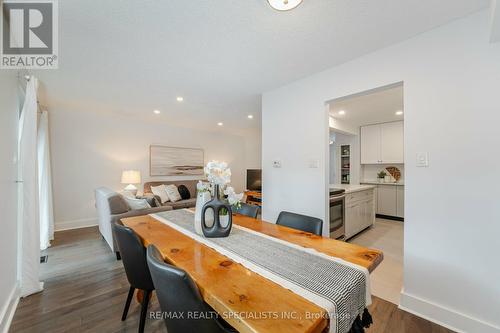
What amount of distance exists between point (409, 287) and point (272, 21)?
2.46 metres

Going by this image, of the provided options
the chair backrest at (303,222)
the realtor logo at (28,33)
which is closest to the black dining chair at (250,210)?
the chair backrest at (303,222)

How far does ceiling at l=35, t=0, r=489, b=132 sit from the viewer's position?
140 centimetres

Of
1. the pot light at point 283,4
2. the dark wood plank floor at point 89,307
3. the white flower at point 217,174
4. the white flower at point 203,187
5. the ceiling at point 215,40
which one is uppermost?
the ceiling at point 215,40

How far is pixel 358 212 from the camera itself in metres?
3.47

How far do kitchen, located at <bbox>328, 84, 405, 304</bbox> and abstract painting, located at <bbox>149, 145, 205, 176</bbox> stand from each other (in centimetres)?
351

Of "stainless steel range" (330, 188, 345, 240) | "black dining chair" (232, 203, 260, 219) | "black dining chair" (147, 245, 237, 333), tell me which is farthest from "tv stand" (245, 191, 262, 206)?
"black dining chair" (147, 245, 237, 333)

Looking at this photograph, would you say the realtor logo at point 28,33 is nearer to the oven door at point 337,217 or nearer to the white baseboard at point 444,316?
the oven door at point 337,217

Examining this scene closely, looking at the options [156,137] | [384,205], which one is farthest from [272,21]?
[384,205]

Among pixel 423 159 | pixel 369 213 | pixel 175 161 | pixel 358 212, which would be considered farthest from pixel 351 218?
pixel 175 161

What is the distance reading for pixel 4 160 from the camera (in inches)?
62.6

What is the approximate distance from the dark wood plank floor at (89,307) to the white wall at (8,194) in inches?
7.8

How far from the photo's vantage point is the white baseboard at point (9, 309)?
1459 mm

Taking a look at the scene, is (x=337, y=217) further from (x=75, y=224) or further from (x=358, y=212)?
(x=75, y=224)

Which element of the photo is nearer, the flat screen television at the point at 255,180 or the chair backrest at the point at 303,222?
the chair backrest at the point at 303,222
